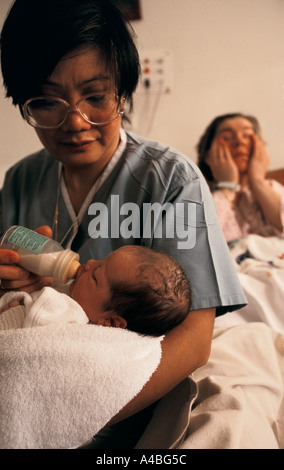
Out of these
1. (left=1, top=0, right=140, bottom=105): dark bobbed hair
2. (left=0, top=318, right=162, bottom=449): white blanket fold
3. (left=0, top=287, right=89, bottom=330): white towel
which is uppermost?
(left=1, top=0, right=140, bottom=105): dark bobbed hair

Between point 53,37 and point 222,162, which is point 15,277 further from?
point 222,162

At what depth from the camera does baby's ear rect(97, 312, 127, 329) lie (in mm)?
730

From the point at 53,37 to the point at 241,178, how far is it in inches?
52.5

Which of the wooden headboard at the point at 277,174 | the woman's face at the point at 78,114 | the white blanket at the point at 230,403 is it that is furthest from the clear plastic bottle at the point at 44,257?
the wooden headboard at the point at 277,174

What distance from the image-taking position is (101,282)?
752 mm

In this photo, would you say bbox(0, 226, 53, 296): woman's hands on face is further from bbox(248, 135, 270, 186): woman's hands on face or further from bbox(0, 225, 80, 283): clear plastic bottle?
bbox(248, 135, 270, 186): woman's hands on face

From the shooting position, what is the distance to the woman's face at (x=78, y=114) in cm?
80

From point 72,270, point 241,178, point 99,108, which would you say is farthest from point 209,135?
point 72,270

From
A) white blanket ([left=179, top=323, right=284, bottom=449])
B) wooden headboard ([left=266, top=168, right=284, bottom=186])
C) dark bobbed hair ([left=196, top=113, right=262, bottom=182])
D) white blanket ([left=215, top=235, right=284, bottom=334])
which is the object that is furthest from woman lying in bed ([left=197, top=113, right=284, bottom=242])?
white blanket ([left=179, top=323, right=284, bottom=449])

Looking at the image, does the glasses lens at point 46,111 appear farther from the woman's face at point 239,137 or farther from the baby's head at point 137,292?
the woman's face at point 239,137

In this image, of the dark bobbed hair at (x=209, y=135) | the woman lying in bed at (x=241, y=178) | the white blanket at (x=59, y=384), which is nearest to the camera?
the white blanket at (x=59, y=384)

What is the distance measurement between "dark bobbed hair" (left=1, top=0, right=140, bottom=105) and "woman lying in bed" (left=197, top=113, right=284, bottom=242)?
105 cm
